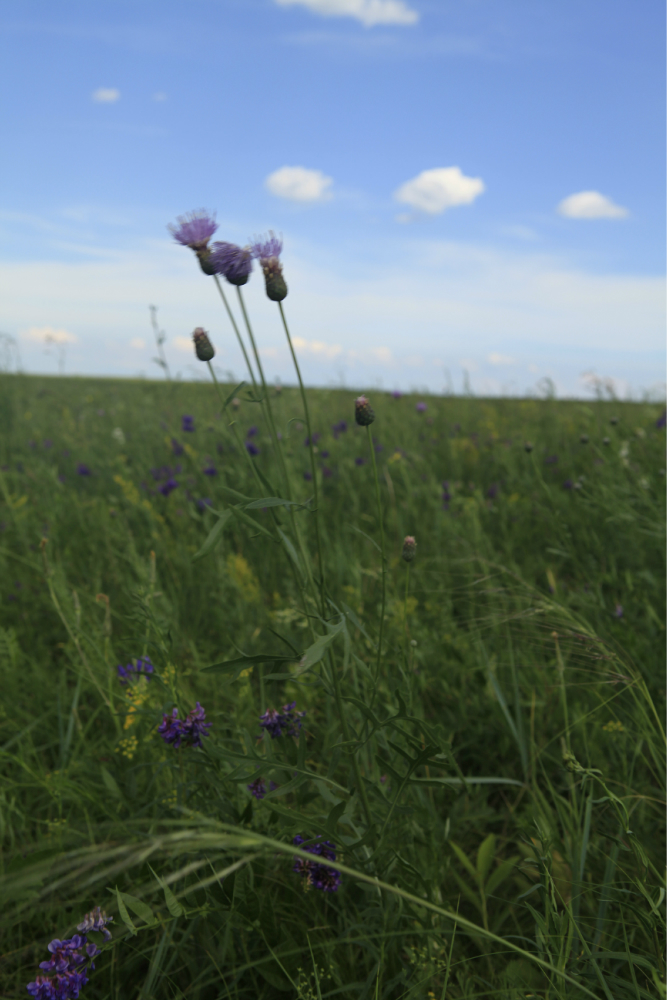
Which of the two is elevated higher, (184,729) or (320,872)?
(184,729)

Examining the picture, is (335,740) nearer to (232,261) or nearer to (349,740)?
(349,740)

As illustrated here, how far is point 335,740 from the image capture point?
1.73m

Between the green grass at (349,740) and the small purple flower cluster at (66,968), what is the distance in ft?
0.14

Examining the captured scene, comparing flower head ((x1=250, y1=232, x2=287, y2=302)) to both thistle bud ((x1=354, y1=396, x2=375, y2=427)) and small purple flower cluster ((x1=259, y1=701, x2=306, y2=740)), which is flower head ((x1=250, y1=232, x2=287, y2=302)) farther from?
small purple flower cluster ((x1=259, y1=701, x2=306, y2=740))

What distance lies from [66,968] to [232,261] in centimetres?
124

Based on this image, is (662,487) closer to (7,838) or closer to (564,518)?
(564,518)

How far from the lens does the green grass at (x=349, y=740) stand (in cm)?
110

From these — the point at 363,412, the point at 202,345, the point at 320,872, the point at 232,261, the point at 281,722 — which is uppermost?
the point at 232,261

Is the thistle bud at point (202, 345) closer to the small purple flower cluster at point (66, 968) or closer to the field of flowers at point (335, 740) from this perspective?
the field of flowers at point (335, 740)

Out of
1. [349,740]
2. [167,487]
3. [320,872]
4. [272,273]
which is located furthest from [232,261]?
[167,487]

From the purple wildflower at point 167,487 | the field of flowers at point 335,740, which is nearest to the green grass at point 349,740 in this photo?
the field of flowers at point 335,740

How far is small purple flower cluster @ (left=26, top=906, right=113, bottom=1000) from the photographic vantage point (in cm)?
100

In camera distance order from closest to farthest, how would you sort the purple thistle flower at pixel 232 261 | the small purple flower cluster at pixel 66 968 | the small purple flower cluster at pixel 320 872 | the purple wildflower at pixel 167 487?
the small purple flower cluster at pixel 66 968 → the purple thistle flower at pixel 232 261 → the small purple flower cluster at pixel 320 872 → the purple wildflower at pixel 167 487

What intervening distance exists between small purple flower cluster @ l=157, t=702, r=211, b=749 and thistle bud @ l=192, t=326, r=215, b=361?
0.72 m
